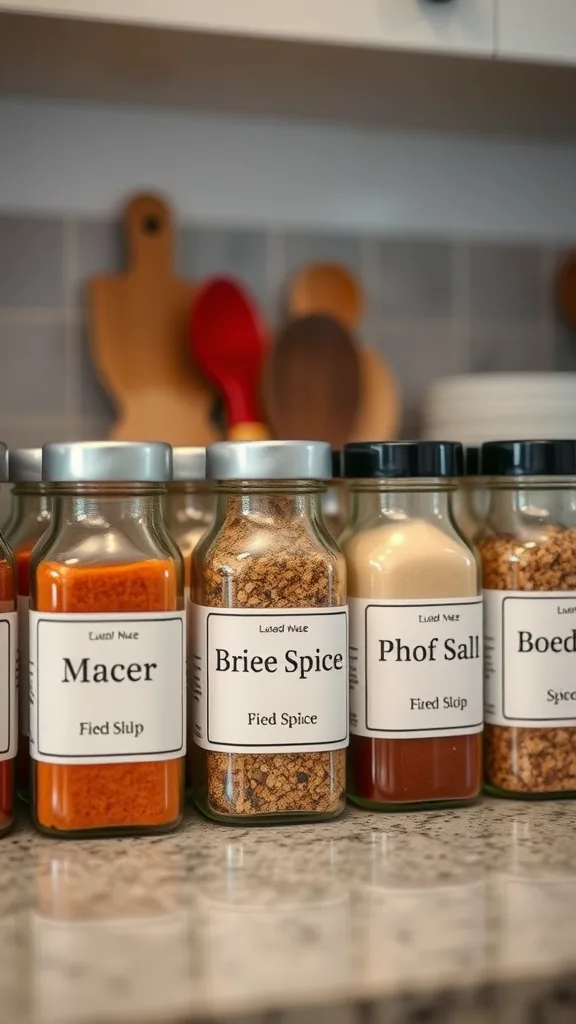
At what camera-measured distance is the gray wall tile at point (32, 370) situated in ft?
3.71

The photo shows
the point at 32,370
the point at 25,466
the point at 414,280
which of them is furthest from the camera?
the point at 414,280

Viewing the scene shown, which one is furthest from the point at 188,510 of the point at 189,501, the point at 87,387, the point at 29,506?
the point at 87,387

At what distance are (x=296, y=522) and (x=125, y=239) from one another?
56 cm

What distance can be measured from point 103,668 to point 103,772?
0.06m

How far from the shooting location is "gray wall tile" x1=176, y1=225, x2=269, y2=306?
1.18m

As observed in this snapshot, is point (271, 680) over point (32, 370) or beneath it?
beneath

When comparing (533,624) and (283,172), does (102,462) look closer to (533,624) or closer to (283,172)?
(533,624)

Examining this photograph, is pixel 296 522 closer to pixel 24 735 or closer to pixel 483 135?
pixel 24 735

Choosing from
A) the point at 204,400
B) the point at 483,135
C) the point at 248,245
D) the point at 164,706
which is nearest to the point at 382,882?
the point at 164,706

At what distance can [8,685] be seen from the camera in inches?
26.4

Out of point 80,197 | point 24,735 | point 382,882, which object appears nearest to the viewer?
point 382,882

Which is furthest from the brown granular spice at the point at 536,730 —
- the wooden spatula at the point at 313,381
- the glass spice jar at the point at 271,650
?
the wooden spatula at the point at 313,381

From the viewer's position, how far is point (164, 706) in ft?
2.18

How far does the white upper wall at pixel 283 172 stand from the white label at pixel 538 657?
0.61 meters
